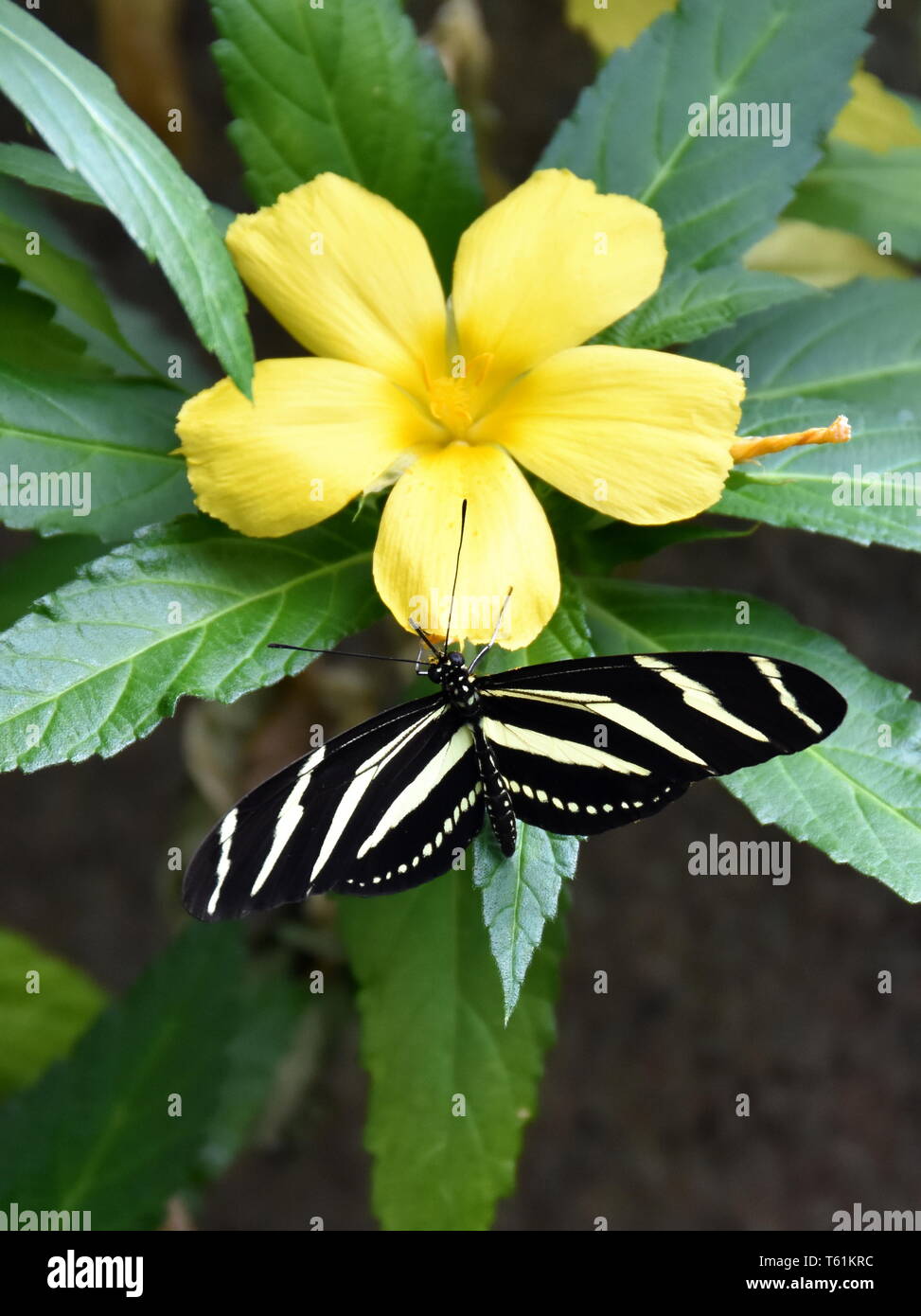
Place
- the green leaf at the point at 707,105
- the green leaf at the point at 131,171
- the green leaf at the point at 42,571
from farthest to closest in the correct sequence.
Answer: the green leaf at the point at 42,571 < the green leaf at the point at 707,105 < the green leaf at the point at 131,171

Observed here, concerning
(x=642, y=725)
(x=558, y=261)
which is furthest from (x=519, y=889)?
(x=558, y=261)

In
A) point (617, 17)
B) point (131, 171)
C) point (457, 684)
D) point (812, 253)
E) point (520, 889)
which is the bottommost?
point (520, 889)

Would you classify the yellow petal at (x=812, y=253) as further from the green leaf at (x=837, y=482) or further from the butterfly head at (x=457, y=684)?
the butterfly head at (x=457, y=684)

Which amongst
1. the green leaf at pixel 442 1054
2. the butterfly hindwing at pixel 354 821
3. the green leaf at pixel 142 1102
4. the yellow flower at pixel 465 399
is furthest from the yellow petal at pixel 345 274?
the green leaf at pixel 142 1102

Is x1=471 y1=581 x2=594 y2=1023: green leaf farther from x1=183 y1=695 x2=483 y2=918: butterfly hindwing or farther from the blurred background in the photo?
the blurred background

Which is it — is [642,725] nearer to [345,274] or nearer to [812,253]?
[345,274]
